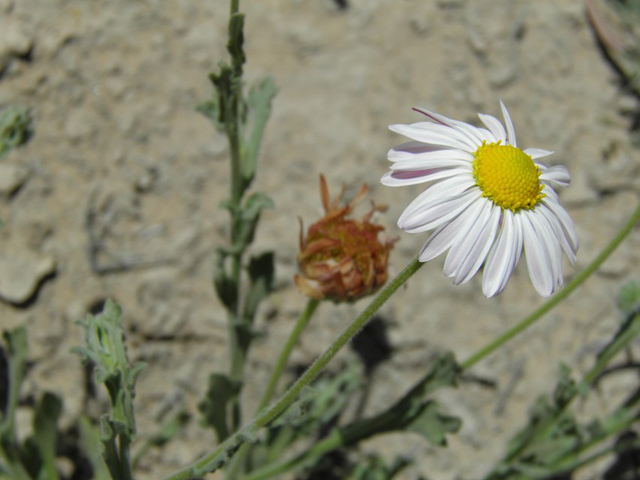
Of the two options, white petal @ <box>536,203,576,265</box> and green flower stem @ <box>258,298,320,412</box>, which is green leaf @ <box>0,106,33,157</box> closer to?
green flower stem @ <box>258,298,320,412</box>

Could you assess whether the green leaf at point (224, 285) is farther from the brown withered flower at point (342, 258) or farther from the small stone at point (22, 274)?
the small stone at point (22, 274)

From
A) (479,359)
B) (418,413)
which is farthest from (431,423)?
(479,359)

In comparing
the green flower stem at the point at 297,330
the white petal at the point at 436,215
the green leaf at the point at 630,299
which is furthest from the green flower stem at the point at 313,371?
the green leaf at the point at 630,299

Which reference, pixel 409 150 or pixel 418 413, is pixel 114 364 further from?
pixel 418 413

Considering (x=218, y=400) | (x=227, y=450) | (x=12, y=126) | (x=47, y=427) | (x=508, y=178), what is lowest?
(x=47, y=427)

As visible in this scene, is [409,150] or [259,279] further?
[259,279]

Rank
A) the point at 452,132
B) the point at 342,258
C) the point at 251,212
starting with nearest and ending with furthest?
the point at 452,132
the point at 342,258
the point at 251,212

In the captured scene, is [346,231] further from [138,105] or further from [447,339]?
[138,105]
